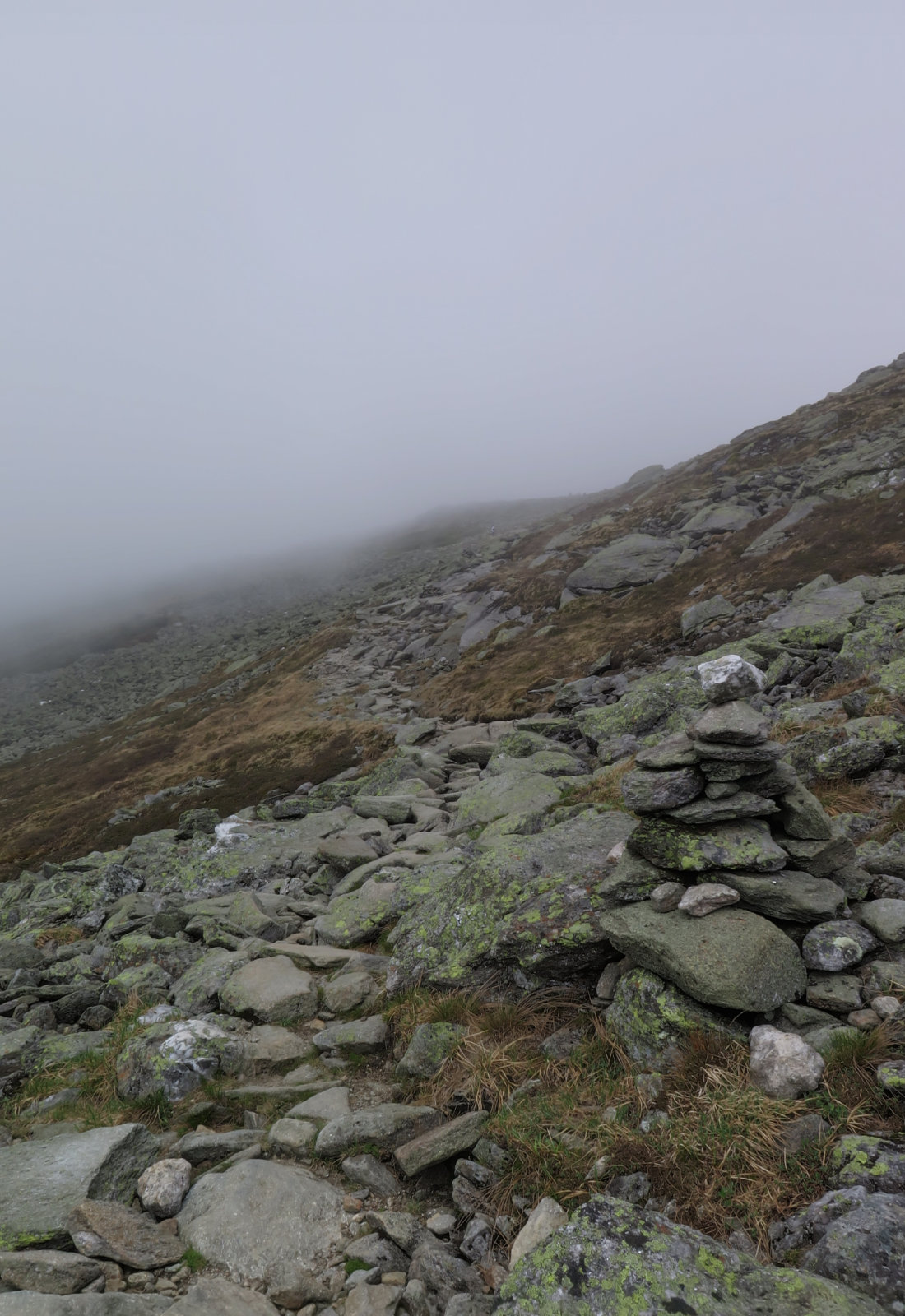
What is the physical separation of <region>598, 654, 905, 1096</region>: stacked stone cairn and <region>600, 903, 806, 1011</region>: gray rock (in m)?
0.01

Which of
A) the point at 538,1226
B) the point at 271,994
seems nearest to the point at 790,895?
the point at 538,1226

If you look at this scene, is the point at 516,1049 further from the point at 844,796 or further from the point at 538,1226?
the point at 844,796

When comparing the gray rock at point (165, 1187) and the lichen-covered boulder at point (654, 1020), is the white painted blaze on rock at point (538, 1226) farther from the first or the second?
the gray rock at point (165, 1187)

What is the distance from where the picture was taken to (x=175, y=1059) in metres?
7.45

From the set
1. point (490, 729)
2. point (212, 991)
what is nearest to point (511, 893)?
point (212, 991)

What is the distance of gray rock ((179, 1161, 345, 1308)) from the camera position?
4.62m

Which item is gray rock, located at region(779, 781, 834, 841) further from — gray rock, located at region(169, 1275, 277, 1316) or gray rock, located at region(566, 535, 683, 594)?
gray rock, located at region(566, 535, 683, 594)

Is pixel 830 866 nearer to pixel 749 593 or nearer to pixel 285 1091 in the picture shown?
pixel 285 1091

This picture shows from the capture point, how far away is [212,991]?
9.46m

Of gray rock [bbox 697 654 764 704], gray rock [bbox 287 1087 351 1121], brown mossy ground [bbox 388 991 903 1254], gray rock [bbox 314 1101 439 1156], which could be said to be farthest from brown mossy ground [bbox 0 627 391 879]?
brown mossy ground [bbox 388 991 903 1254]

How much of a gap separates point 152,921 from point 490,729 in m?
15.1

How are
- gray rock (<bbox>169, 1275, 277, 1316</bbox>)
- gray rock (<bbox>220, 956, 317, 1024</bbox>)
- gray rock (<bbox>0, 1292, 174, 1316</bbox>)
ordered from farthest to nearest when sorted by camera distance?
1. gray rock (<bbox>220, 956, 317, 1024</bbox>)
2. gray rock (<bbox>169, 1275, 277, 1316</bbox>)
3. gray rock (<bbox>0, 1292, 174, 1316</bbox>)

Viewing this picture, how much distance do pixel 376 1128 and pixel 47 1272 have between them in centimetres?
262

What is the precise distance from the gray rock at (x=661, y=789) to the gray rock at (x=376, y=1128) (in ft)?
12.6
